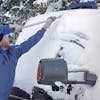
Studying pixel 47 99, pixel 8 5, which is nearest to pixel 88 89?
pixel 47 99

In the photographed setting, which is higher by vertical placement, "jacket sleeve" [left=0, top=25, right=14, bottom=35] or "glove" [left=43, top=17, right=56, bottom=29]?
"glove" [left=43, top=17, right=56, bottom=29]

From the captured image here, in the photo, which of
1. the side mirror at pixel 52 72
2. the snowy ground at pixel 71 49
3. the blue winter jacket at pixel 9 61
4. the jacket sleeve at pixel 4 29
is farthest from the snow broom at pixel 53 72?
the jacket sleeve at pixel 4 29

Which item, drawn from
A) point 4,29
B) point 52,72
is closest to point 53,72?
point 52,72

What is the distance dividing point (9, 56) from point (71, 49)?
1.06m

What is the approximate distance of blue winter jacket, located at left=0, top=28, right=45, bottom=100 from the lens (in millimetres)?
5031

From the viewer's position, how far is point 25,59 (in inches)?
211

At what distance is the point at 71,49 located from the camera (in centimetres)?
441

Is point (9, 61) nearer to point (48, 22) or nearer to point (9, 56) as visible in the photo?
point (9, 56)

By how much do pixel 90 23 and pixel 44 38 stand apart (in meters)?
0.74

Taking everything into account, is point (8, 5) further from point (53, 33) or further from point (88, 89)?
point (88, 89)

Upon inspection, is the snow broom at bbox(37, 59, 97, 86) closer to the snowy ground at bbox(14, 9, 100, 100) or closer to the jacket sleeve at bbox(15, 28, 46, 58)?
the snowy ground at bbox(14, 9, 100, 100)

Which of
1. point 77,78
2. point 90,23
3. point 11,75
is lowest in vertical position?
point 11,75

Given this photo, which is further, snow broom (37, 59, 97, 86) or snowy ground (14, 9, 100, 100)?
snowy ground (14, 9, 100, 100)

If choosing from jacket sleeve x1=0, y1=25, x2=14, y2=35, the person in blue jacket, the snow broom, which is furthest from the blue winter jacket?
the snow broom
